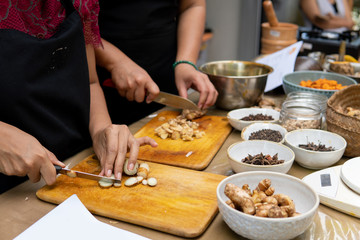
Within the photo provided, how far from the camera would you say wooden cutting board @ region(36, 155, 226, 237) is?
3.10 ft

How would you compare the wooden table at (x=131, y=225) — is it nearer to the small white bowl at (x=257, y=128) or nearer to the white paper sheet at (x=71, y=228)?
the white paper sheet at (x=71, y=228)

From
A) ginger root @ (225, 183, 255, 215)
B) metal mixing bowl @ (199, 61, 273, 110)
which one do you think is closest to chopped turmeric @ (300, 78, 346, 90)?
metal mixing bowl @ (199, 61, 273, 110)

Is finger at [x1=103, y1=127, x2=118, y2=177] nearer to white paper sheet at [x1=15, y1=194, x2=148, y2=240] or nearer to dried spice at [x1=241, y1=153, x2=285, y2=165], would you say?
white paper sheet at [x1=15, y1=194, x2=148, y2=240]

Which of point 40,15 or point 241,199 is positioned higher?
point 40,15

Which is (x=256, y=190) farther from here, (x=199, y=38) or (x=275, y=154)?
(x=199, y=38)

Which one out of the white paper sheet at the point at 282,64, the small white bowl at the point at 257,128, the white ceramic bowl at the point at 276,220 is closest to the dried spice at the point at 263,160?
the white ceramic bowl at the point at 276,220

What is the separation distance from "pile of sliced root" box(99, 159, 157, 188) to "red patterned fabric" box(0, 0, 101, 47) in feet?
1.84

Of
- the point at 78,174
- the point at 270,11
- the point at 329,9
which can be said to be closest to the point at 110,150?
the point at 78,174

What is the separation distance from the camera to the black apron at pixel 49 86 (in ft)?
3.72

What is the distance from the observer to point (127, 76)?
1645 mm

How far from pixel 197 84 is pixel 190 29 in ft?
1.76

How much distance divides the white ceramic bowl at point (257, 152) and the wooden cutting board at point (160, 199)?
9 cm

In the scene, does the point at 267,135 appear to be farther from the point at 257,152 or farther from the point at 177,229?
the point at 177,229

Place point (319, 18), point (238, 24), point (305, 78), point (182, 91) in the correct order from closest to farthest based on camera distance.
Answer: point (182, 91), point (305, 78), point (319, 18), point (238, 24)
